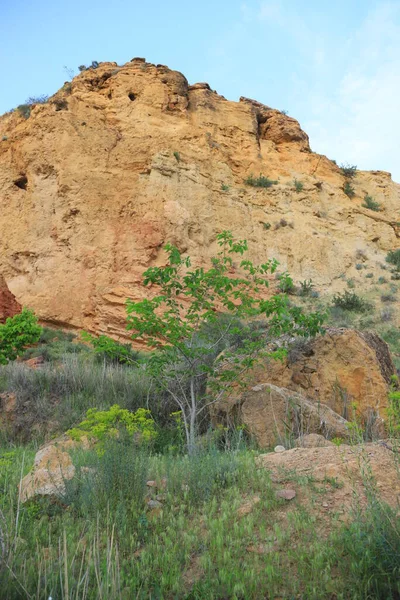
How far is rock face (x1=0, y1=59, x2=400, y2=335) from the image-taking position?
17.5 metres

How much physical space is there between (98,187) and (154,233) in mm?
3224

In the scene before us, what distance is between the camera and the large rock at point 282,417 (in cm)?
583

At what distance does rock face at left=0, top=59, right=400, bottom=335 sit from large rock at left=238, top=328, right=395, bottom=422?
29.8 feet

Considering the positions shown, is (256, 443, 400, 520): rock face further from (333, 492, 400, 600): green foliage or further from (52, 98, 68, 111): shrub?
(52, 98, 68, 111): shrub

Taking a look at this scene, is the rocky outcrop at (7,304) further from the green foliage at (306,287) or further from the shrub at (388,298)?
the shrub at (388,298)

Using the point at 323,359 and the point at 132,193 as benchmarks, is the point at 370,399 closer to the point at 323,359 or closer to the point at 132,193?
the point at 323,359

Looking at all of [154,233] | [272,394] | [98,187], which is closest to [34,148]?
[98,187]

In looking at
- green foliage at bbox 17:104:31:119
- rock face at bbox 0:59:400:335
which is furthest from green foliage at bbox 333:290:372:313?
green foliage at bbox 17:104:31:119

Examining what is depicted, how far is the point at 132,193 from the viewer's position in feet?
62.8

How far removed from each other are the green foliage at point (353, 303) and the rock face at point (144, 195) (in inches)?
56.8

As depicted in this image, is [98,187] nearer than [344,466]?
No

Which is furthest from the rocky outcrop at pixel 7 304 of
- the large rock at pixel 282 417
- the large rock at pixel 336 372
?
the large rock at pixel 282 417

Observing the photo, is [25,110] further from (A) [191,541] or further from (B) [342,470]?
(A) [191,541]

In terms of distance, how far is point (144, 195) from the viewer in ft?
62.8
